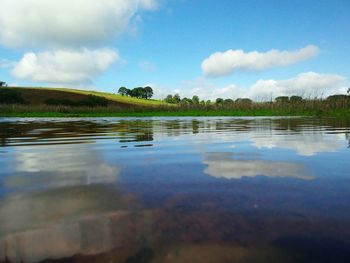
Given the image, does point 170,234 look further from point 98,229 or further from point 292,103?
point 292,103

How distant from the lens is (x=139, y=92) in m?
115

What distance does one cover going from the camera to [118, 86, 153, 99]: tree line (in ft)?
377

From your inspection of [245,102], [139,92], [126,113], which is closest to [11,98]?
[126,113]

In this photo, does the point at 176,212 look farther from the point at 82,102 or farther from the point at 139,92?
the point at 139,92

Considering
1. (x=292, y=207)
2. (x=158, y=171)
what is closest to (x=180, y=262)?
(x=292, y=207)

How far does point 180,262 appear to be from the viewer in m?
1.41

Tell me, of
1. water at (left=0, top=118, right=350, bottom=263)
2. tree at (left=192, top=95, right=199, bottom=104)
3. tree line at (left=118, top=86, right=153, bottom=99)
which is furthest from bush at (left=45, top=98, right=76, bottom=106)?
water at (left=0, top=118, right=350, bottom=263)

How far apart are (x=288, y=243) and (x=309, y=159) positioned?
2.92m

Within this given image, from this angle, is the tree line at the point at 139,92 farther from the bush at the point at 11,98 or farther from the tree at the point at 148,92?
the bush at the point at 11,98

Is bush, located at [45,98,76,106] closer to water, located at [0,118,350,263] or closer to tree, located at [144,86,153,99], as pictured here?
tree, located at [144,86,153,99]

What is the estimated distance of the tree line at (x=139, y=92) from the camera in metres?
115

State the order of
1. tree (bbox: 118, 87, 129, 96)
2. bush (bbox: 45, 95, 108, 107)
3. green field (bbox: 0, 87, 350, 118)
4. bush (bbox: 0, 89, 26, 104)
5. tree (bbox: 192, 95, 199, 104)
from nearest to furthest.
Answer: green field (bbox: 0, 87, 350, 118) < bush (bbox: 0, 89, 26, 104) < bush (bbox: 45, 95, 108, 107) < tree (bbox: 192, 95, 199, 104) < tree (bbox: 118, 87, 129, 96)

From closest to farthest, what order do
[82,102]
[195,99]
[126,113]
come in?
[126,113], [82,102], [195,99]

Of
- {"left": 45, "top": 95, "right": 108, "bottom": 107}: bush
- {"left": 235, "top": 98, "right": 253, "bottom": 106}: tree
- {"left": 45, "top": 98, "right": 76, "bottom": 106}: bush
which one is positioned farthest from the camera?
{"left": 45, "top": 95, "right": 108, "bottom": 107}: bush
